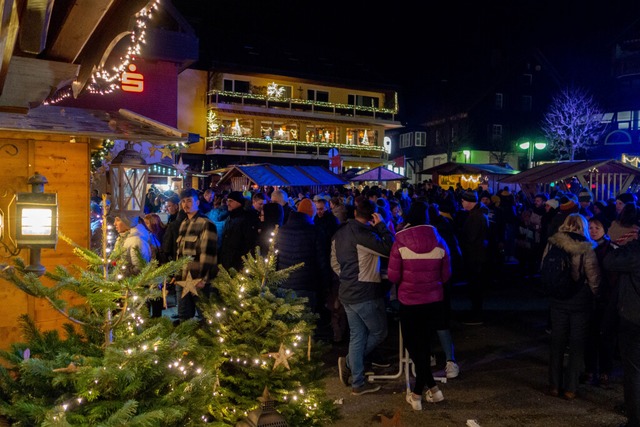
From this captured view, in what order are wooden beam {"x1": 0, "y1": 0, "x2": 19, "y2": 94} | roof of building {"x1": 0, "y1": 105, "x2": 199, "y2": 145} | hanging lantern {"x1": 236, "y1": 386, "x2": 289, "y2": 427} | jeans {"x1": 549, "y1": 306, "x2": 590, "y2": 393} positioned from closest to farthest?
1. wooden beam {"x1": 0, "y1": 0, "x2": 19, "y2": 94}
2. hanging lantern {"x1": 236, "y1": 386, "x2": 289, "y2": 427}
3. roof of building {"x1": 0, "y1": 105, "x2": 199, "y2": 145}
4. jeans {"x1": 549, "y1": 306, "x2": 590, "y2": 393}

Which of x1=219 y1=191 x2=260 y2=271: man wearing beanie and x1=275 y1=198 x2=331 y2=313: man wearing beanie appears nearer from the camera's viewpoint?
x1=275 y1=198 x2=331 y2=313: man wearing beanie

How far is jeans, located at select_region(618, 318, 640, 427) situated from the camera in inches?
198

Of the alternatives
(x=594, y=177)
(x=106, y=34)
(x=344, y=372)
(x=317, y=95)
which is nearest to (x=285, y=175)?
(x=594, y=177)

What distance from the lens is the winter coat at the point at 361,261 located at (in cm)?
591

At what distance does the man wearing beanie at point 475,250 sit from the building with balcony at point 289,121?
28246mm

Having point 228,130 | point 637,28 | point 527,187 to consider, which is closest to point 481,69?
point 637,28

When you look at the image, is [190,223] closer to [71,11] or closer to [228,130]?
[71,11]

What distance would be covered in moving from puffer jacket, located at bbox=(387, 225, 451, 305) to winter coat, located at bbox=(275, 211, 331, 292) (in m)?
1.59

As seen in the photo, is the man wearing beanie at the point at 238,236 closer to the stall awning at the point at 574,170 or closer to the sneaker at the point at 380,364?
the sneaker at the point at 380,364

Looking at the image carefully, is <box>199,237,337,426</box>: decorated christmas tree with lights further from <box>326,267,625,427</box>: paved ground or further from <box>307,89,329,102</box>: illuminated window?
<box>307,89,329,102</box>: illuminated window

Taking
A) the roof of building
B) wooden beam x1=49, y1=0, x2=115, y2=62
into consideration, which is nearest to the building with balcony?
the roof of building

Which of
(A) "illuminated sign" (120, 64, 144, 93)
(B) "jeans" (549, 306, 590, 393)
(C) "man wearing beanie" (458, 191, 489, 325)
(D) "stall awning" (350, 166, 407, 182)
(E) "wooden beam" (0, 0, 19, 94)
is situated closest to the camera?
(E) "wooden beam" (0, 0, 19, 94)

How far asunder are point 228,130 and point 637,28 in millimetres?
33346

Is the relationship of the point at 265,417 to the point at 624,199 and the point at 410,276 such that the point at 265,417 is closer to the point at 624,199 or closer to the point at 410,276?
the point at 410,276
